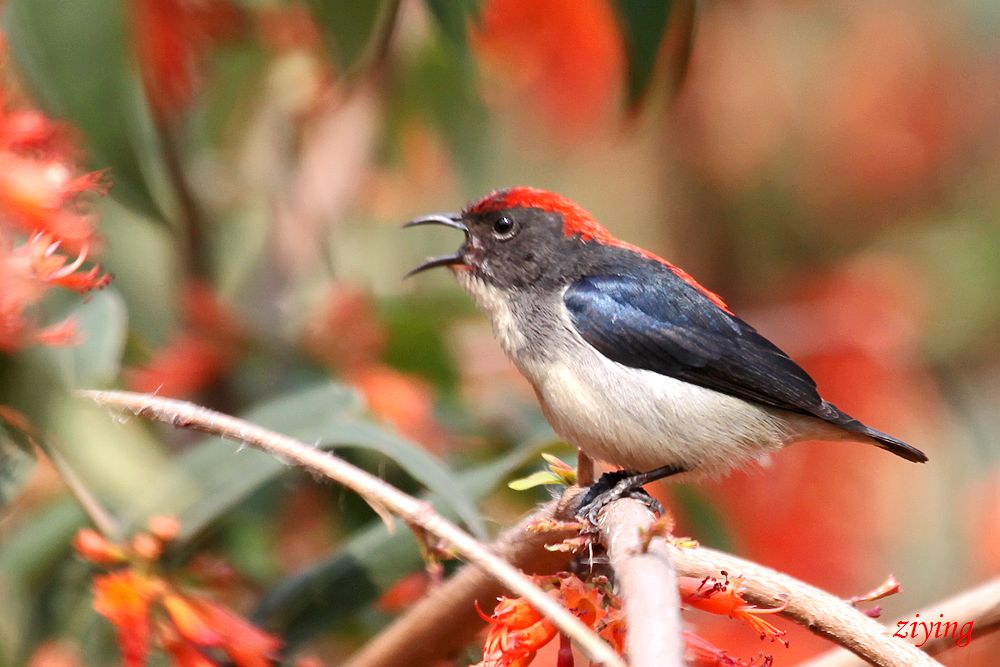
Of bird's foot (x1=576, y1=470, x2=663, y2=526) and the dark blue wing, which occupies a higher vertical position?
the dark blue wing

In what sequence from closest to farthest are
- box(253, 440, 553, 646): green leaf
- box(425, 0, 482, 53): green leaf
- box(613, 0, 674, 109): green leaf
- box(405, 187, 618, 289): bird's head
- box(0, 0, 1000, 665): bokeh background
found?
1. box(613, 0, 674, 109): green leaf
2. box(425, 0, 482, 53): green leaf
3. box(0, 0, 1000, 665): bokeh background
4. box(253, 440, 553, 646): green leaf
5. box(405, 187, 618, 289): bird's head

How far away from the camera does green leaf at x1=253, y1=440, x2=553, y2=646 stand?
302 centimetres

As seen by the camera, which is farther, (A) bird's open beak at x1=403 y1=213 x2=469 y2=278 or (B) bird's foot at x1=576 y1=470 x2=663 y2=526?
(A) bird's open beak at x1=403 y1=213 x2=469 y2=278

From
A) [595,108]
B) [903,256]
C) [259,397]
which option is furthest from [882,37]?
[259,397]

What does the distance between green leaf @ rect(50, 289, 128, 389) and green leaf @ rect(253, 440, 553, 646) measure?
700 millimetres

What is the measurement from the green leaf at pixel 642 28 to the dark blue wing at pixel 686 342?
759 millimetres

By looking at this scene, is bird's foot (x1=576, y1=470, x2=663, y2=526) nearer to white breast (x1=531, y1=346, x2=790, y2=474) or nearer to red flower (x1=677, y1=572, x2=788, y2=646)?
white breast (x1=531, y1=346, x2=790, y2=474)

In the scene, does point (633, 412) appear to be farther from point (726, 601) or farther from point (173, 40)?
point (173, 40)

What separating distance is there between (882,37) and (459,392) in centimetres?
440

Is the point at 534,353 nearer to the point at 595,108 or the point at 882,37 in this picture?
the point at 595,108

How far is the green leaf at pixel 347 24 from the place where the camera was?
279 cm

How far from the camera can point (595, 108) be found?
20.9ft

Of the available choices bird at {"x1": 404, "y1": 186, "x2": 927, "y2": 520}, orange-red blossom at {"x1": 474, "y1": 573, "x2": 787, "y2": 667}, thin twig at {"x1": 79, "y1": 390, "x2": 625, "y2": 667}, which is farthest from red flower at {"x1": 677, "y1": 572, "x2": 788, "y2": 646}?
bird at {"x1": 404, "y1": 186, "x2": 927, "y2": 520}

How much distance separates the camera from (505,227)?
338 centimetres
